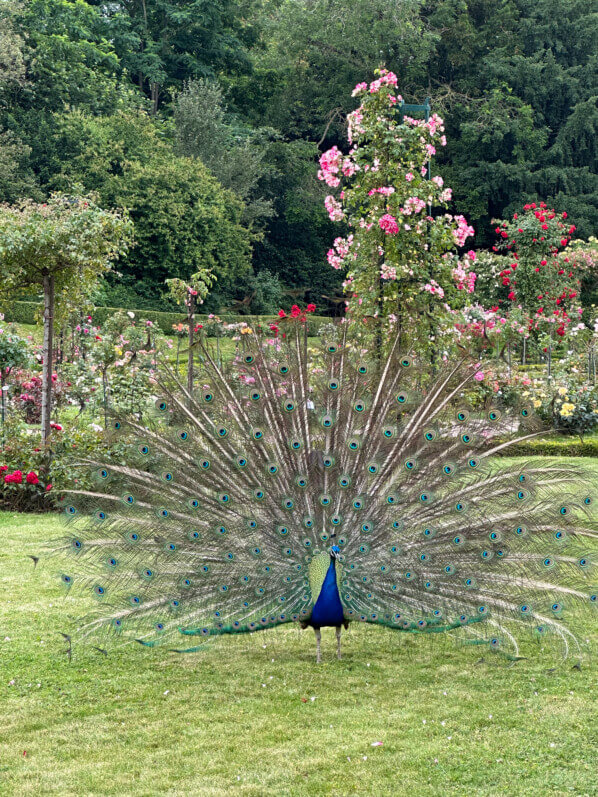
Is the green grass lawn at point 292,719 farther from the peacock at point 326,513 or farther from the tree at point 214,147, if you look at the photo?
the tree at point 214,147

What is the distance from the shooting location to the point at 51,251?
27.8 feet

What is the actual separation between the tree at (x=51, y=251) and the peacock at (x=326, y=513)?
3876 millimetres

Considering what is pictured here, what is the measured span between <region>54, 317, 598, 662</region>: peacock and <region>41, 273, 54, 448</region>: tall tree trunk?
382 centimetres

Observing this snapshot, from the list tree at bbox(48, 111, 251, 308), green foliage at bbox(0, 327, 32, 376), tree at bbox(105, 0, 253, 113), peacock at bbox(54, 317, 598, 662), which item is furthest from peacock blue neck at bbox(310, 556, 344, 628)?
tree at bbox(105, 0, 253, 113)

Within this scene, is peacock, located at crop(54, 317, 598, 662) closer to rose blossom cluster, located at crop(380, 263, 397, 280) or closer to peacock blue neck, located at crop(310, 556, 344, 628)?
peacock blue neck, located at crop(310, 556, 344, 628)

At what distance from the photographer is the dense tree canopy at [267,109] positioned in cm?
2652

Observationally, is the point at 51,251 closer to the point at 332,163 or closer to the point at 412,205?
the point at 332,163

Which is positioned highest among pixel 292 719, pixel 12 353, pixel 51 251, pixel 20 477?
pixel 51 251

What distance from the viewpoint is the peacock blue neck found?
4.28 meters

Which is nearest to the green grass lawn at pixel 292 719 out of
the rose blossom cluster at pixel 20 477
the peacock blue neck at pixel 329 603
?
the peacock blue neck at pixel 329 603

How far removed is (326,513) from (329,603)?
0.48 m

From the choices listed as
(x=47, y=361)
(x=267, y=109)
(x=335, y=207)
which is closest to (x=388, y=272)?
(x=335, y=207)

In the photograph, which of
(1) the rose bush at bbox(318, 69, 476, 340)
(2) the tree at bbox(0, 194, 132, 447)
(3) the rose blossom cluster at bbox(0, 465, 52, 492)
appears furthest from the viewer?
(1) the rose bush at bbox(318, 69, 476, 340)

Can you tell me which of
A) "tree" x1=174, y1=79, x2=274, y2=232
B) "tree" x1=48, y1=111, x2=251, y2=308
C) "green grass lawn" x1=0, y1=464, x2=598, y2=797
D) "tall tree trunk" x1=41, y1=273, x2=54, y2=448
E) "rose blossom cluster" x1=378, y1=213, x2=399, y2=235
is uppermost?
"tree" x1=174, y1=79, x2=274, y2=232
